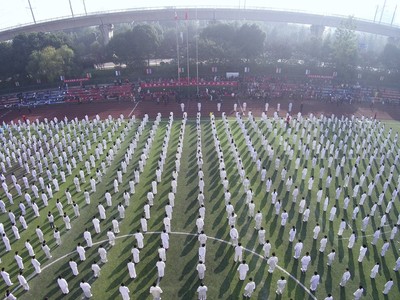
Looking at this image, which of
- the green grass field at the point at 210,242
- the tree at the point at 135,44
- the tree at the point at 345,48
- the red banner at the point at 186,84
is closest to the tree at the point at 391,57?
the tree at the point at 345,48

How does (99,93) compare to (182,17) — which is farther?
(182,17)

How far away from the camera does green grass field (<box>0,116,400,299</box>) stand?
12.3 meters

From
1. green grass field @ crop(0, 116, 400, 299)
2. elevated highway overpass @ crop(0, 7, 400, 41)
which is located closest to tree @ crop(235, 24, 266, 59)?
elevated highway overpass @ crop(0, 7, 400, 41)

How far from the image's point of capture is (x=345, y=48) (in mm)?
41781

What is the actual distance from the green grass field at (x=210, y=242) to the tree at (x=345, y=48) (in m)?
24.0

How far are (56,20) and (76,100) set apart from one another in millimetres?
18691

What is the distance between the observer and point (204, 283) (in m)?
12.4

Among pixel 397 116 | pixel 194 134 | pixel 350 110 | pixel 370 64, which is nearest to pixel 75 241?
pixel 194 134

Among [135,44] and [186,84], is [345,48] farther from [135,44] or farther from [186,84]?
[135,44]

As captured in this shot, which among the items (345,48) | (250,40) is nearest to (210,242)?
(250,40)

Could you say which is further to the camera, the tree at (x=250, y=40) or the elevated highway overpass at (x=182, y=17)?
the elevated highway overpass at (x=182, y=17)

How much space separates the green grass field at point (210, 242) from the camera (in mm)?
12273

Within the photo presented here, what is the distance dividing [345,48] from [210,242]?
36467 mm

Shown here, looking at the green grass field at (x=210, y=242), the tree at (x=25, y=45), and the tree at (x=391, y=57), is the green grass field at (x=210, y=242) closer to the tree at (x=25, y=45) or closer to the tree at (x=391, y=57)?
the tree at (x=25, y=45)
